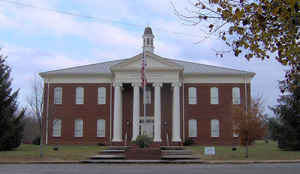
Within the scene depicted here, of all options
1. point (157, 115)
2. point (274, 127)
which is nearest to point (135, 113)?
point (157, 115)

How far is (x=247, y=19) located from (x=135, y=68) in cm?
2823

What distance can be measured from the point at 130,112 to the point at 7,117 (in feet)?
41.4

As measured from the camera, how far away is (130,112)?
38.7 meters

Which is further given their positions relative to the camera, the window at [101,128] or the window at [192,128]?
the window at [101,128]

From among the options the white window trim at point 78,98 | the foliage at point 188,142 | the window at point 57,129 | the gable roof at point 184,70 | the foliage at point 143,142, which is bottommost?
the foliage at point 188,142

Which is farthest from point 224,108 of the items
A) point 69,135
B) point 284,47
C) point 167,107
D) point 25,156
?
point 284,47

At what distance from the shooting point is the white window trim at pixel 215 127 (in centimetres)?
3862

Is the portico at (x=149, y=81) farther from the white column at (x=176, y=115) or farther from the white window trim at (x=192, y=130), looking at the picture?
the white window trim at (x=192, y=130)

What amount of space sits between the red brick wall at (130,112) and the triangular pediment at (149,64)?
3.20 m

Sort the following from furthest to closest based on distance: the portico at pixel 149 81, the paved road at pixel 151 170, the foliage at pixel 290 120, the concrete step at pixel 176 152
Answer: the portico at pixel 149 81
the foliage at pixel 290 120
the concrete step at pixel 176 152
the paved road at pixel 151 170

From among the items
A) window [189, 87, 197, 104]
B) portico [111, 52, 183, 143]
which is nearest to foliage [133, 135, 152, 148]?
portico [111, 52, 183, 143]

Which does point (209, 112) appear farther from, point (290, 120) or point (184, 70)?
point (290, 120)

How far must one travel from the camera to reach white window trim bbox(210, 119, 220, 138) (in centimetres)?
3862

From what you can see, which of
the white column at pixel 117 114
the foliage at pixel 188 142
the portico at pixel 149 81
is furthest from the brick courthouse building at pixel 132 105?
the portico at pixel 149 81
